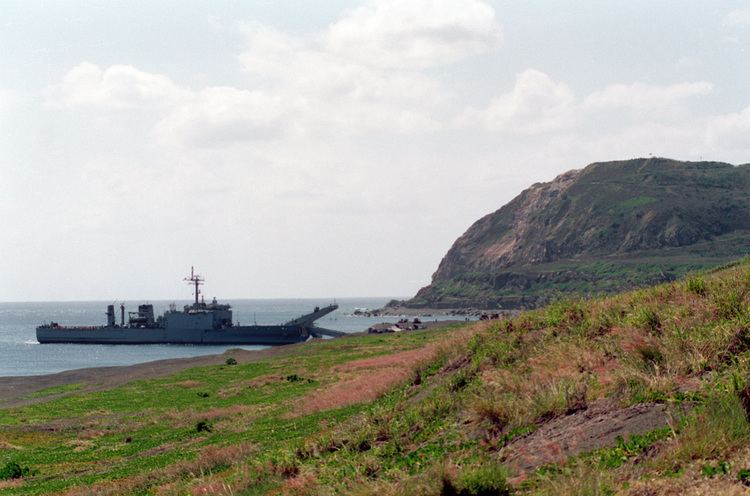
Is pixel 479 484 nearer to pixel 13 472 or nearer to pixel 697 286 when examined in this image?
pixel 697 286

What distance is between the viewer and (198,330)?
11138 centimetres

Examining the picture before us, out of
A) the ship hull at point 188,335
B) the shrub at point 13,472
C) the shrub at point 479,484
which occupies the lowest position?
the ship hull at point 188,335

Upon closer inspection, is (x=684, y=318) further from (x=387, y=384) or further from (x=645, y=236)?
(x=645, y=236)

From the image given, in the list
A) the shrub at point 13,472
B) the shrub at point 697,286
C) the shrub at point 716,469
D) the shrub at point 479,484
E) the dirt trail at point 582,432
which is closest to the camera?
the shrub at point 716,469

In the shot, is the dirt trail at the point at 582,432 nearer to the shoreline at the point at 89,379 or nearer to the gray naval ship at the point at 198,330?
the shoreline at the point at 89,379

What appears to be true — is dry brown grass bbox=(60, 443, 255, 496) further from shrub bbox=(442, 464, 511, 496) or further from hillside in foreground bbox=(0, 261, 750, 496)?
shrub bbox=(442, 464, 511, 496)

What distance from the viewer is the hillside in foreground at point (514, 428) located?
9.10m

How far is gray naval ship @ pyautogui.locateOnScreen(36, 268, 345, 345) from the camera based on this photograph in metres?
108

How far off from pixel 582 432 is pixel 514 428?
1429mm

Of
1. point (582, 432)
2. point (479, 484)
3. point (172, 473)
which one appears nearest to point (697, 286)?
point (582, 432)

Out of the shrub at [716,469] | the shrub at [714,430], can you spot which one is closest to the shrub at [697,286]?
the shrub at [714,430]

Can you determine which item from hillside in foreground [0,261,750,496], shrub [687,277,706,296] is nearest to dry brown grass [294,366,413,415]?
hillside in foreground [0,261,750,496]

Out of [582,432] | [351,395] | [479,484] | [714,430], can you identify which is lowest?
[351,395]

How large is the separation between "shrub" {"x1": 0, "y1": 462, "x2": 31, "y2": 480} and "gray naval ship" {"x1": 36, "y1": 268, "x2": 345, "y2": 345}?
86425 millimetres
